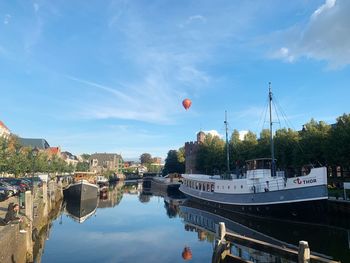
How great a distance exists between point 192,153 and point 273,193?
3314 inches

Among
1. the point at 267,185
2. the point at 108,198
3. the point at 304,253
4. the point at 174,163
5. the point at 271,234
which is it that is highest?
the point at 174,163

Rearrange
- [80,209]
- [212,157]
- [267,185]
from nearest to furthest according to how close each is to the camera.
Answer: [267,185], [80,209], [212,157]

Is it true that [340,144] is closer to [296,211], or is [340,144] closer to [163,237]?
[296,211]

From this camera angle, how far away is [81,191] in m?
54.6

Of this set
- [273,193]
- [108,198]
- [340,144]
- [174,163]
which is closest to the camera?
[273,193]

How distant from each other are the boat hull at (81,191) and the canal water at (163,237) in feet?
42.2

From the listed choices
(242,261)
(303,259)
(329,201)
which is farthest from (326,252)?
(329,201)

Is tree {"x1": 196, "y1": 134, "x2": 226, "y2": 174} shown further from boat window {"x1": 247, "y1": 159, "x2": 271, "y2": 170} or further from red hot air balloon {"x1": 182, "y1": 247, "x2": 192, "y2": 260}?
red hot air balloon {"x1": 182, "y1": 247, "x2": 192, "y2": 260}

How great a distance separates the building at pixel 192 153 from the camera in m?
115

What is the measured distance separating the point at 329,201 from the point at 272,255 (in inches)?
1029

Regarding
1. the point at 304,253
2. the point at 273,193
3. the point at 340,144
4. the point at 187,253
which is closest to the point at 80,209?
the point at 273,193

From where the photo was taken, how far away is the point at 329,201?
34844 millimetres

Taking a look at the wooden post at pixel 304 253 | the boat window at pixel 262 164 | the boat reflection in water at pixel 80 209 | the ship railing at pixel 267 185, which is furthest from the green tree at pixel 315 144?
the wooden post at pixel 304 253

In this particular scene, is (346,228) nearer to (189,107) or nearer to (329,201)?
(329,201)
